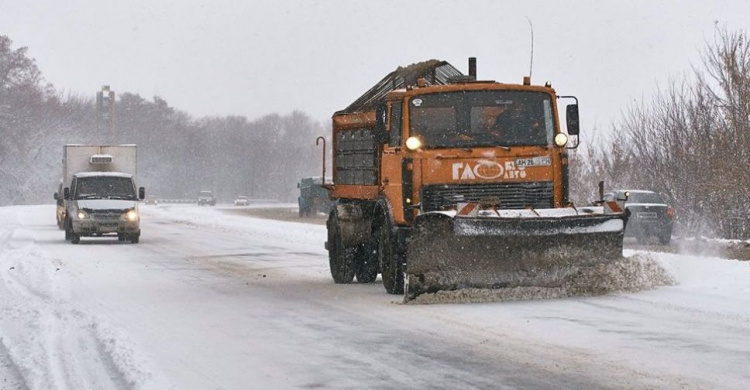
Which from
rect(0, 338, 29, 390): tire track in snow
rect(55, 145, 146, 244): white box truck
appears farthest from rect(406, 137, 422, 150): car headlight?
rect(55, 145, 146, 244): white box truck

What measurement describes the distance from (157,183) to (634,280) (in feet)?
445

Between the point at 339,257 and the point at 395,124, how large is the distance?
10.8ft

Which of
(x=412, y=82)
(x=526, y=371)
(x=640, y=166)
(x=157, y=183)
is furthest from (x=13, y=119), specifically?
(x=526, y=371)

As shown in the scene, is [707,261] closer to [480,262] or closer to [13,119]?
[480,262]

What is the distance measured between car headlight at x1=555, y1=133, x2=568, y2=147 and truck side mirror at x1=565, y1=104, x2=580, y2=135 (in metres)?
0.23

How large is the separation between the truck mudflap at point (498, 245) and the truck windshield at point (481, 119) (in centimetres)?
121

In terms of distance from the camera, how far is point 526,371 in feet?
27.6

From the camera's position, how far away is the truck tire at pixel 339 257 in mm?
17000

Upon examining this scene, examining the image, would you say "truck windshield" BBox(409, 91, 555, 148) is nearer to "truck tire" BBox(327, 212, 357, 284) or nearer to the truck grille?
the truck grille

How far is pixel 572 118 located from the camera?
558 inches

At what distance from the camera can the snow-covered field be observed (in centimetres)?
821

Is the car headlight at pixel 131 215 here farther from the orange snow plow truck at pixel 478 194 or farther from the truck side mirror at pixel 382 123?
the truck side mirror at pixel 382 123

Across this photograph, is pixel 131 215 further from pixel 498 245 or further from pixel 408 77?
pixel 498 245

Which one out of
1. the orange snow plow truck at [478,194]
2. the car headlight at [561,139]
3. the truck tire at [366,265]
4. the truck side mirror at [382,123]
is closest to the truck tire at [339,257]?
the truck tire at [366,265]
